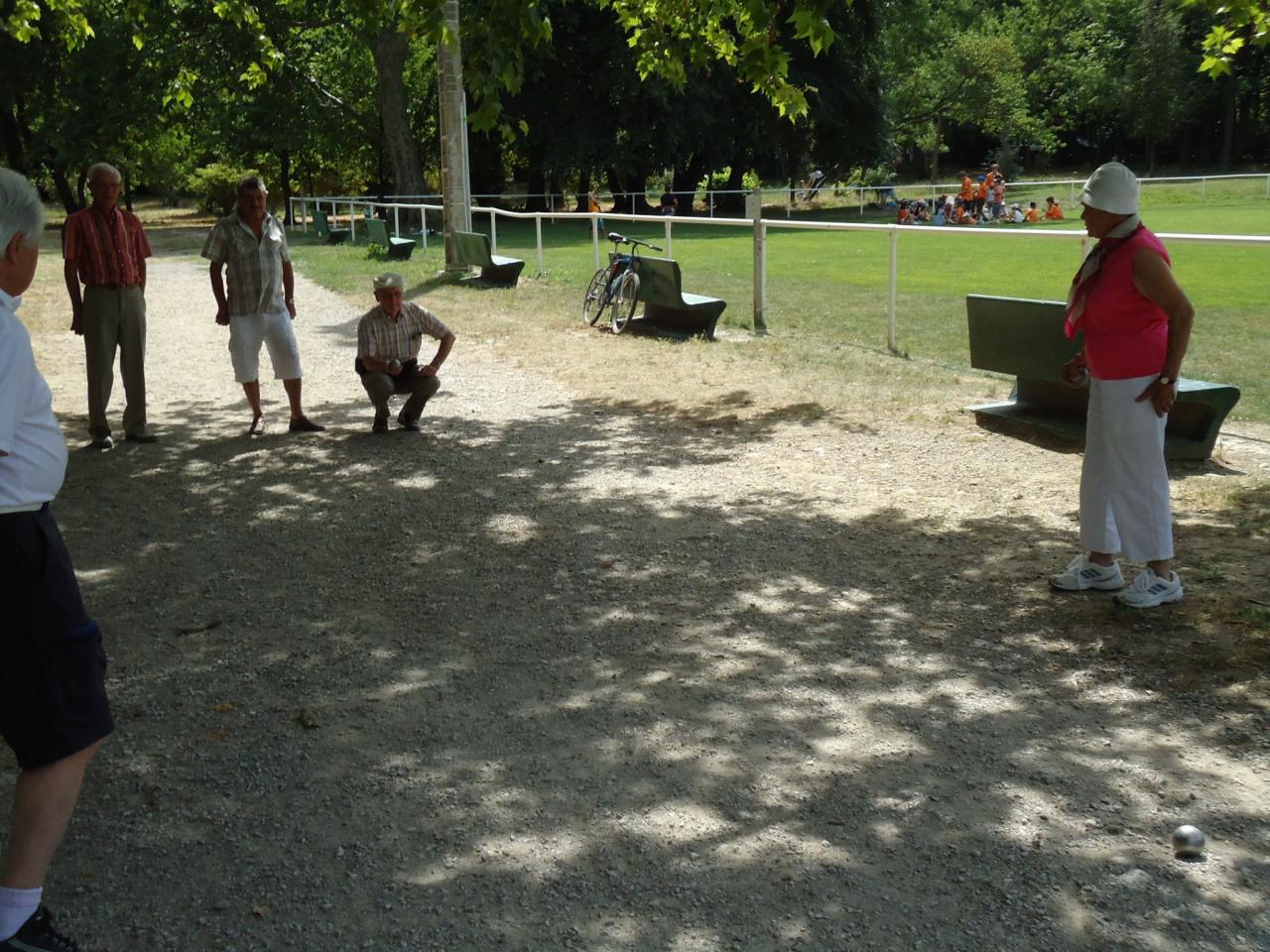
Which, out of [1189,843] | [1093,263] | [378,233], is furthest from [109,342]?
[378,233]

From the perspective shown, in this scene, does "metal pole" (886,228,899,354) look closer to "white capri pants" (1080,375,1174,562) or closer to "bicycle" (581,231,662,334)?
"bicycle" (581,231,662,334)

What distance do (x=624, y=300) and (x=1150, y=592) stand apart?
974 cm

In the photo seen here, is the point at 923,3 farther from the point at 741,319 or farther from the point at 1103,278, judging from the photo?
the point at 1103,278

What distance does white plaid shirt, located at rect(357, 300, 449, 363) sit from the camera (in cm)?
943

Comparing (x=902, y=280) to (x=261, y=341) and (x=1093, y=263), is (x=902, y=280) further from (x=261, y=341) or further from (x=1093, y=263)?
(x=1093, y=263)

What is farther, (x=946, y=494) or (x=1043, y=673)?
(x=946, y=494)

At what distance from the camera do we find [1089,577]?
586 cm

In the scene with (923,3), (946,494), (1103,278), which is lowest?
(946,494)

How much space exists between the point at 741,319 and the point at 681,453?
671 centimetres

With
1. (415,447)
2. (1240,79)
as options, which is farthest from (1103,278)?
(1240,79)

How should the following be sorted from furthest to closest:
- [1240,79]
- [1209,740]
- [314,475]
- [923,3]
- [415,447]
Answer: [1240,79] < [923,3] < [415,447] < [314,475] < [1209,740]

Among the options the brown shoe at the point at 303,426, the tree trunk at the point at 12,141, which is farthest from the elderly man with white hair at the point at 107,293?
the tree trunk at the point at 12,141

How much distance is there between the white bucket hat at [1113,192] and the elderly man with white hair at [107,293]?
6014mm

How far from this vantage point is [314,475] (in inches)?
338
